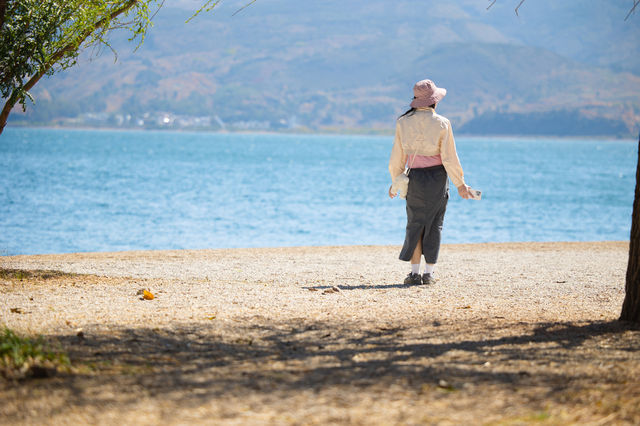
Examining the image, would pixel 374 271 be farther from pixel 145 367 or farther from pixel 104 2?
pixel 145 367

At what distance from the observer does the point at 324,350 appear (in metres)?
4.71

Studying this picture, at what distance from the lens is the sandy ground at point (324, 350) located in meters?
3.41

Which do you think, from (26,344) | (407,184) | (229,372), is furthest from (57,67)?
(229,372)

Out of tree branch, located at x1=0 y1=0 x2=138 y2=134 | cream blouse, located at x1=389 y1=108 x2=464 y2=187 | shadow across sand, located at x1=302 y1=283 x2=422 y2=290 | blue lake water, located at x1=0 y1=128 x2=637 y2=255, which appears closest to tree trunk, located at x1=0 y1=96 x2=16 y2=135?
tree branch, located at x1=0 y1=0 x2=138 y2=134

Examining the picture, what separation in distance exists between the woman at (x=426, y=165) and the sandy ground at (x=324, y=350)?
0.62 metres

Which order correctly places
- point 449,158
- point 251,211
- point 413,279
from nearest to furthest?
point 449,158 → point 413,279 → point 251,211

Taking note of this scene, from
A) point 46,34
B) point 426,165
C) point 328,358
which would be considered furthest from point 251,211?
point 328,358

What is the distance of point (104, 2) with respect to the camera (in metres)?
8.00

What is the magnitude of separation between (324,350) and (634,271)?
2.51 metres

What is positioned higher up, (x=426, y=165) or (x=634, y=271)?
(x=426, y=165)

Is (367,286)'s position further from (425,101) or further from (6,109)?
(6,109)

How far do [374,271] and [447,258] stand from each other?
243 centimetres

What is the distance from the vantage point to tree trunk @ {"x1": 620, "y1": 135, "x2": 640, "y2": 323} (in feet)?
17.3

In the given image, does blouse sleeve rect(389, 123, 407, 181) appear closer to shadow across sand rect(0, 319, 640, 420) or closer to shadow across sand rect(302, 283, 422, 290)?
shadow across sand rect(302, 283, 422, 290)
